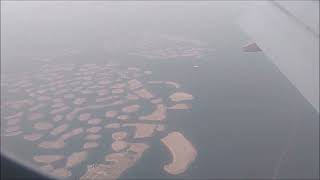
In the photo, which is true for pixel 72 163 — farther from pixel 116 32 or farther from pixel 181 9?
pixel 181 9

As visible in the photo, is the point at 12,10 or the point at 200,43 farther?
the point at 12,10

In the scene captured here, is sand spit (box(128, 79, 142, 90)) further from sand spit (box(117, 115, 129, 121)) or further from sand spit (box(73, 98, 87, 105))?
sand spit (box(117, 115, 129, 121))

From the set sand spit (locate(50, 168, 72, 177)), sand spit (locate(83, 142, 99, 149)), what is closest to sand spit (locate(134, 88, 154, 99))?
sand spit (locate(83, 142, 99, 149))

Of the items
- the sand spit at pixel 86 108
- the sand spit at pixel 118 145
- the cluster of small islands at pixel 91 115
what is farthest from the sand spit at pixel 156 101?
the sand spit at pixel 118 145

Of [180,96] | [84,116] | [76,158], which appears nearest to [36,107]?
[84,116]

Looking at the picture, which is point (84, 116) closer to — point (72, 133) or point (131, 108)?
point (72, 133)

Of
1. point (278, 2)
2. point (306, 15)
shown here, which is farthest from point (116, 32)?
point (306, 15)

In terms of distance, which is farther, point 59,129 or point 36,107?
point 36,107
